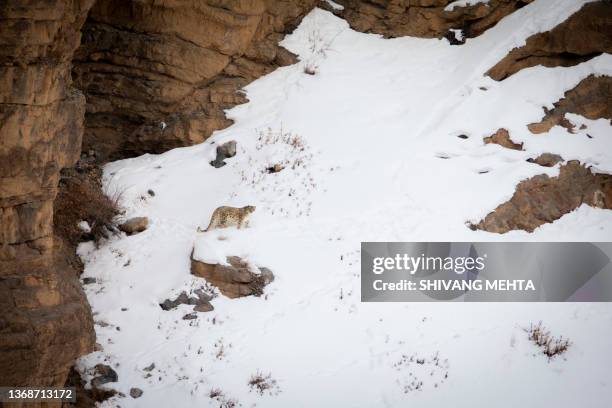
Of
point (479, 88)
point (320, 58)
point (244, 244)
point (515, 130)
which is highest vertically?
point (320, 58)

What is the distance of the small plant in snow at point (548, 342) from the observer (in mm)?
9930

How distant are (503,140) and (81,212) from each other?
9.36 m

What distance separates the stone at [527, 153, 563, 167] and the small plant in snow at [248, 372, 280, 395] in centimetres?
763

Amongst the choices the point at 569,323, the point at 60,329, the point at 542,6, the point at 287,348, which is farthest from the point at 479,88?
the point at 60,329

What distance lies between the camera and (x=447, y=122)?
14.5 meters

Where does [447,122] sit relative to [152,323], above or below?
above

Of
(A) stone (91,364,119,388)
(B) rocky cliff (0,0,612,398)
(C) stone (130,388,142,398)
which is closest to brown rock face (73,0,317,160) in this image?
(B) rocky cliff (0,0,612,398)

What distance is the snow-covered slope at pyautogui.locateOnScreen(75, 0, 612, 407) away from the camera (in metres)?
9.62

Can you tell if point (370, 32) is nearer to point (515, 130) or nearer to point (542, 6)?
point (542, 6)

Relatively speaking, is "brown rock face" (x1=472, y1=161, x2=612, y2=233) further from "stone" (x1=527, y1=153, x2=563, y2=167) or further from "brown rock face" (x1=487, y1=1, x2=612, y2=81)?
"brown rock face" (x1=487, y1=1, x2=612, y2=81)

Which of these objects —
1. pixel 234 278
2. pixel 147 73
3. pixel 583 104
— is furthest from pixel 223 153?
pixel 583 104

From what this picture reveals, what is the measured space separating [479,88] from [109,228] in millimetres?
9551

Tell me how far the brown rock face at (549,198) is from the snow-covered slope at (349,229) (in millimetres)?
216

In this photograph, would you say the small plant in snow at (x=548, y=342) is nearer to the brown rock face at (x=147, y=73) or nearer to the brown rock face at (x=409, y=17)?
the brown rock face at (x=147, y=73)
